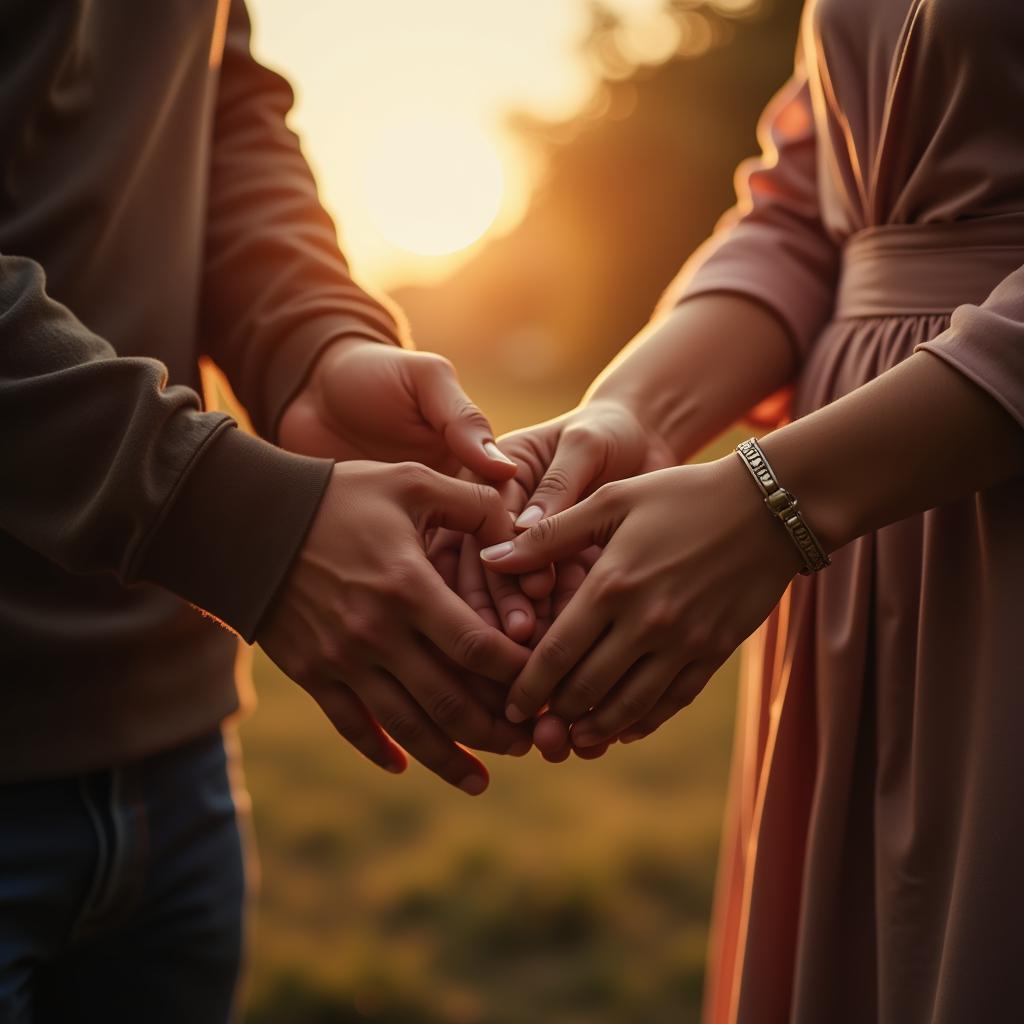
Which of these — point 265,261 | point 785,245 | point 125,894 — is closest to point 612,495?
point 785,245

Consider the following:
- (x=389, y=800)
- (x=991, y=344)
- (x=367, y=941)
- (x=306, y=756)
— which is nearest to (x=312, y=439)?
(x=991, y=344)

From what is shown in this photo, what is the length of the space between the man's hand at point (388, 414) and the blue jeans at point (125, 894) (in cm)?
60

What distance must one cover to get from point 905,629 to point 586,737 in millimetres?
507

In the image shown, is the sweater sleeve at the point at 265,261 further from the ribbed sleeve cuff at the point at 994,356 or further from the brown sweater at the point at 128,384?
the ribbed sleeve cuff at the point at 994,356

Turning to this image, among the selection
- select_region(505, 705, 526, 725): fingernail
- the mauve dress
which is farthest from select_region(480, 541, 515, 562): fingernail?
the mauve dress

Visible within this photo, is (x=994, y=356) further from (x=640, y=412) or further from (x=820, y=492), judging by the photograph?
(x=640, y=412)

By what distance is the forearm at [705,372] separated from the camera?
1879mm

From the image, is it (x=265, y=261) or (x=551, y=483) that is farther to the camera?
(x=265, y=261)

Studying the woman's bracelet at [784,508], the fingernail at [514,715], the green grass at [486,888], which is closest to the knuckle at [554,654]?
the fingernail at [514,715]

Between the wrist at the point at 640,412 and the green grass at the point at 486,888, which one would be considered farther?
the green grass at the point at 486,888

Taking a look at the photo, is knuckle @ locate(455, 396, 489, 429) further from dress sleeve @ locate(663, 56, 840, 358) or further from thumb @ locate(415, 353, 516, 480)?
dress sleeve @ locate(663, 56, 840, 358)

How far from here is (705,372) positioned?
74.1 inches

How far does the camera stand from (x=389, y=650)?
4.95ft

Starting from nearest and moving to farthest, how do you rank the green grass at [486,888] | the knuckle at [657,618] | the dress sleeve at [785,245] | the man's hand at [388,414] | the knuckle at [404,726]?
the knuckle at [657,618] < the knuckle at [404,726] < the man's hand at [388,414] < the dress sleeve at [785,245] < the green grass at [486,888]
